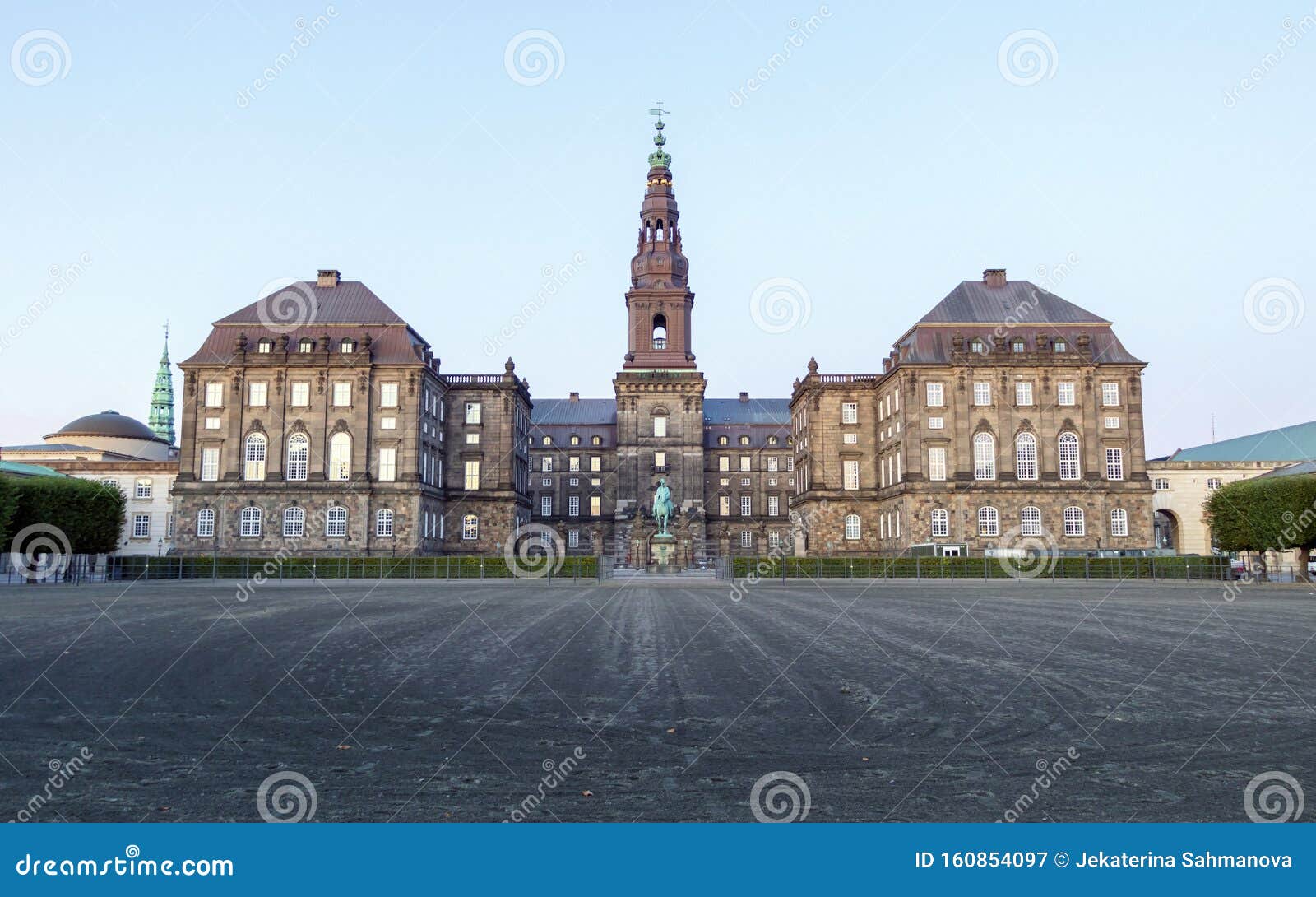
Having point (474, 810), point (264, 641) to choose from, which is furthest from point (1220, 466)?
point (474, 810)

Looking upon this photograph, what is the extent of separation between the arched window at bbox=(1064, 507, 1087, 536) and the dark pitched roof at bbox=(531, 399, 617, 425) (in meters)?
60.0

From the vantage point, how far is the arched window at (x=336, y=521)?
69875 mm

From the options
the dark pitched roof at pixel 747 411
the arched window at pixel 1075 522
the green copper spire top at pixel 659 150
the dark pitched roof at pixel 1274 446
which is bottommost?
the arched window at pixel 1075 522

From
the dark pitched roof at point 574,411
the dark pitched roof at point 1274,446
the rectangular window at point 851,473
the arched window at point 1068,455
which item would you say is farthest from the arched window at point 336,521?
the dark pitched roof at point 1274,446

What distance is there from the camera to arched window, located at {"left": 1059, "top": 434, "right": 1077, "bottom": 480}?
233 ft

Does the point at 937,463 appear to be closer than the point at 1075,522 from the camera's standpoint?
No

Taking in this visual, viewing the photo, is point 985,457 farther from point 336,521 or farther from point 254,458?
point 254,458

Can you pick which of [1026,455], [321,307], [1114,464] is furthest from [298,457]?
[1114,464]

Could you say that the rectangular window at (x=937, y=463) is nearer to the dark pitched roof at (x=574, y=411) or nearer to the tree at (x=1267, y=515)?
the tree at (x=1267, y=515)

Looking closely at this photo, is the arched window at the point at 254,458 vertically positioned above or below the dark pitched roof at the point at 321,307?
below

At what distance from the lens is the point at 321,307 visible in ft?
246

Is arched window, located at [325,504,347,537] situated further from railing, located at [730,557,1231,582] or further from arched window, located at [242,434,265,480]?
railing, located at [730,557,1231,582]

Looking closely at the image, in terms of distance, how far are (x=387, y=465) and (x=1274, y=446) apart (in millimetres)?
85829

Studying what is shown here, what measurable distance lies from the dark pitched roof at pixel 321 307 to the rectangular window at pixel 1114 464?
55.2m
